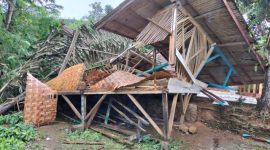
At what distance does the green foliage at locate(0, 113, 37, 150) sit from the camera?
4957 mm

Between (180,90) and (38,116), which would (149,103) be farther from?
(38,116)

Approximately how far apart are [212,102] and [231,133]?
1.08 m

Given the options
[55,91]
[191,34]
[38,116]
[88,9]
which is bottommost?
[38,116]

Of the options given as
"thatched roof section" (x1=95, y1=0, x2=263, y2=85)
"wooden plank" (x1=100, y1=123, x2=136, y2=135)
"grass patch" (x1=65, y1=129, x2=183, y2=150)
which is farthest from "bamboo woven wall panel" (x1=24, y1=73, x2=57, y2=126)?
"thatched roof section" (x1=95, y1=0, x2=263, y2=85)

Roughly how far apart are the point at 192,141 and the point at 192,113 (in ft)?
4.65

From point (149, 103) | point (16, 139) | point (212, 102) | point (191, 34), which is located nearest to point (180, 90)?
point (191, 34)

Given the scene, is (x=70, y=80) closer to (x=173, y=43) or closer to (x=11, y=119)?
(x=11, y=119)

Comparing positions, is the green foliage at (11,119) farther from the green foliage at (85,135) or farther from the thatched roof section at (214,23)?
the thatched roof section at (214,23)

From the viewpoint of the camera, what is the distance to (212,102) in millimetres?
7566

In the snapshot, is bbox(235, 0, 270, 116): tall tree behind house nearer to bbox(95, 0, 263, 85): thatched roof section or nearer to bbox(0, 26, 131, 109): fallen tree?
bbox(95, 0, 263, 85): thatched roof section

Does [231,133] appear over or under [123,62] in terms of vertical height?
under

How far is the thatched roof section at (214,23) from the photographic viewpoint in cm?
580

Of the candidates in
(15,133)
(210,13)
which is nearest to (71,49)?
(15,133)

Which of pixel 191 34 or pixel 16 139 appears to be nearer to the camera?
pixel 16 139
